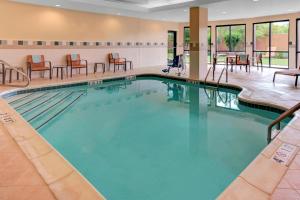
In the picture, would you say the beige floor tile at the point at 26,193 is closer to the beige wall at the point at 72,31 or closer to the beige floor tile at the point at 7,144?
the beige floor tile at the point at 7,144

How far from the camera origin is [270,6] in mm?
9312

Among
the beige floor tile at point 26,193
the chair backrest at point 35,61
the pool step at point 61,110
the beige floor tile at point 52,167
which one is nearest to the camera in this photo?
the beige floor tile at point 26,193

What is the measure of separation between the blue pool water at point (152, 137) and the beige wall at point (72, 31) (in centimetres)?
249

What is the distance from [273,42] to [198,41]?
5547mm

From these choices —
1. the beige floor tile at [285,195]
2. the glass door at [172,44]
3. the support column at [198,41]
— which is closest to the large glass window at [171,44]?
the glass door at [172,44]

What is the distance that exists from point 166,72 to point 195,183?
8.08 meters

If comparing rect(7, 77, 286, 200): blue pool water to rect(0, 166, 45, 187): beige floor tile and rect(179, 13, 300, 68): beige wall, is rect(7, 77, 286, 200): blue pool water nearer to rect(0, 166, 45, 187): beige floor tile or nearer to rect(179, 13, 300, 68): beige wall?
rect(0, 166, 45, 187): beige floor tile

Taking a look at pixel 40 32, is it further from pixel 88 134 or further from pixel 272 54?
pixel 272 54

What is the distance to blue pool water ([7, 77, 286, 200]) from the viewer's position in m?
2.72

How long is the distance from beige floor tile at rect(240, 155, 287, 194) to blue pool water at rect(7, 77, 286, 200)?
0.34 meters

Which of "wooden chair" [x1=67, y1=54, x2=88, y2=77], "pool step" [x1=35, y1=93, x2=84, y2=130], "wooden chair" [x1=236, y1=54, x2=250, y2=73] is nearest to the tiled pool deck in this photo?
"pool step" [x1=35, y1=93, x2=84, y2=130]

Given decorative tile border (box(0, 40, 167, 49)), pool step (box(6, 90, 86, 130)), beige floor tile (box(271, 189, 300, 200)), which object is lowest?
beige floor tile (box(271, 189, 300, 200))

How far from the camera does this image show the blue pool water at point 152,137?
2.72 m

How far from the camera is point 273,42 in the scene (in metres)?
12.4
